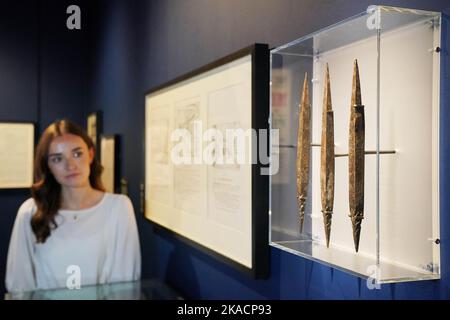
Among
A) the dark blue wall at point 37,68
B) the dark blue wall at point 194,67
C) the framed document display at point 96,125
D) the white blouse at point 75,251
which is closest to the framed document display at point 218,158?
the dark blue wall at point 194,67

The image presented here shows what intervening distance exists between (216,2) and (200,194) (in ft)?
1.84

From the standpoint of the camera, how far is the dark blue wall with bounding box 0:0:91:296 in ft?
9.89

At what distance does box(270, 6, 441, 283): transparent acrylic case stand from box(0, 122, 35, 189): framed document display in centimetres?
253

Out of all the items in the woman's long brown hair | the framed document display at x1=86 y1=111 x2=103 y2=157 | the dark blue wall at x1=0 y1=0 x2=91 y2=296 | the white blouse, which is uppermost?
the dark blue wall at x1=0 y1=0 x2=91 y2=296

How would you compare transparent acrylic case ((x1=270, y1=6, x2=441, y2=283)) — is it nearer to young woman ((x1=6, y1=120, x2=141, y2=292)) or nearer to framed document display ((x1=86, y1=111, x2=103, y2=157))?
young woman ((x1=6, y1=120, x2=141, y2=292))

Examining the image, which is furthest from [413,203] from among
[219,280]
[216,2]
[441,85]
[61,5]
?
[61,5]

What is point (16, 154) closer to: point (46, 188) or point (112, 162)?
point (112, 162)

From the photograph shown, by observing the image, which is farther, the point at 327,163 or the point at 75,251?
the point at 75,251

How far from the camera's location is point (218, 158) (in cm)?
138

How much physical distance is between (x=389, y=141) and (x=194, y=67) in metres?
0.97

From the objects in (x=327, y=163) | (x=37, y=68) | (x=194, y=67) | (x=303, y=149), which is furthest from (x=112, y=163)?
(x=327, y=163)

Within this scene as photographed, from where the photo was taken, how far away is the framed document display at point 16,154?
9.92ft

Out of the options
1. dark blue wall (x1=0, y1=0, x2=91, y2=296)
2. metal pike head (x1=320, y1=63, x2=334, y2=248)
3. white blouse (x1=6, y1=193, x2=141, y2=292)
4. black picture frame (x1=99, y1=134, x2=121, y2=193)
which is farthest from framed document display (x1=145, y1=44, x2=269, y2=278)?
dark blue wall (x1=0, y1=0, x2=91, y2=296)
